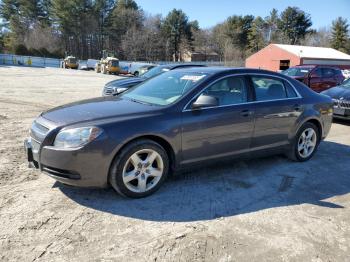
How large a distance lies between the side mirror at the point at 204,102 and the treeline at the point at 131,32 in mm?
70641

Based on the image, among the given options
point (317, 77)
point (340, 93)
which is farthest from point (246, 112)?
point (317, 77)

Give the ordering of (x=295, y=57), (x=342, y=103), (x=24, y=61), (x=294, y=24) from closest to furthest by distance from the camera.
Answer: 1. (x=342, y=103)
2. (x=295, y=57)
3. (x=24, y=61)
4. (x=294, y=24)

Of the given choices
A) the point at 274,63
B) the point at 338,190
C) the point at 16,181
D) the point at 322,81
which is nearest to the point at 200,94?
the point at 338,190

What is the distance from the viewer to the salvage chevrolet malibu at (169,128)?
380cm

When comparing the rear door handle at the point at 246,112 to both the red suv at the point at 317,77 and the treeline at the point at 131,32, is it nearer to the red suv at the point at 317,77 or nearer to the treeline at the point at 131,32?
the red suv at the point at 317,77

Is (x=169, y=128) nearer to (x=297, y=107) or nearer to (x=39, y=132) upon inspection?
(x=39, y=132)

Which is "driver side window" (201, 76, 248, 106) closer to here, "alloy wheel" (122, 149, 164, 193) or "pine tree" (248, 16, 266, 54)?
"alloy wheel" (122, 149, 164, 193)

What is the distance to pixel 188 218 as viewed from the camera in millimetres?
3762

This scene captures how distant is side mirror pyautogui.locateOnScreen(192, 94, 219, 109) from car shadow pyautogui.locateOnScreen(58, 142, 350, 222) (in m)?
1.08

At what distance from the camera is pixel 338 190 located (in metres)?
4.77

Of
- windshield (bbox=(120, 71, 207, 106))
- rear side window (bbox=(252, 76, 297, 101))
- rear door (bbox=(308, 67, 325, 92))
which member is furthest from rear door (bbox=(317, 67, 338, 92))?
windshield (bbox=(120, 71, 207, 106))

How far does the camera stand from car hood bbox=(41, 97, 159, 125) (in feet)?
13.1

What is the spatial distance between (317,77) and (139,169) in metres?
13.0

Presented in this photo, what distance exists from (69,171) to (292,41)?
8181cm
